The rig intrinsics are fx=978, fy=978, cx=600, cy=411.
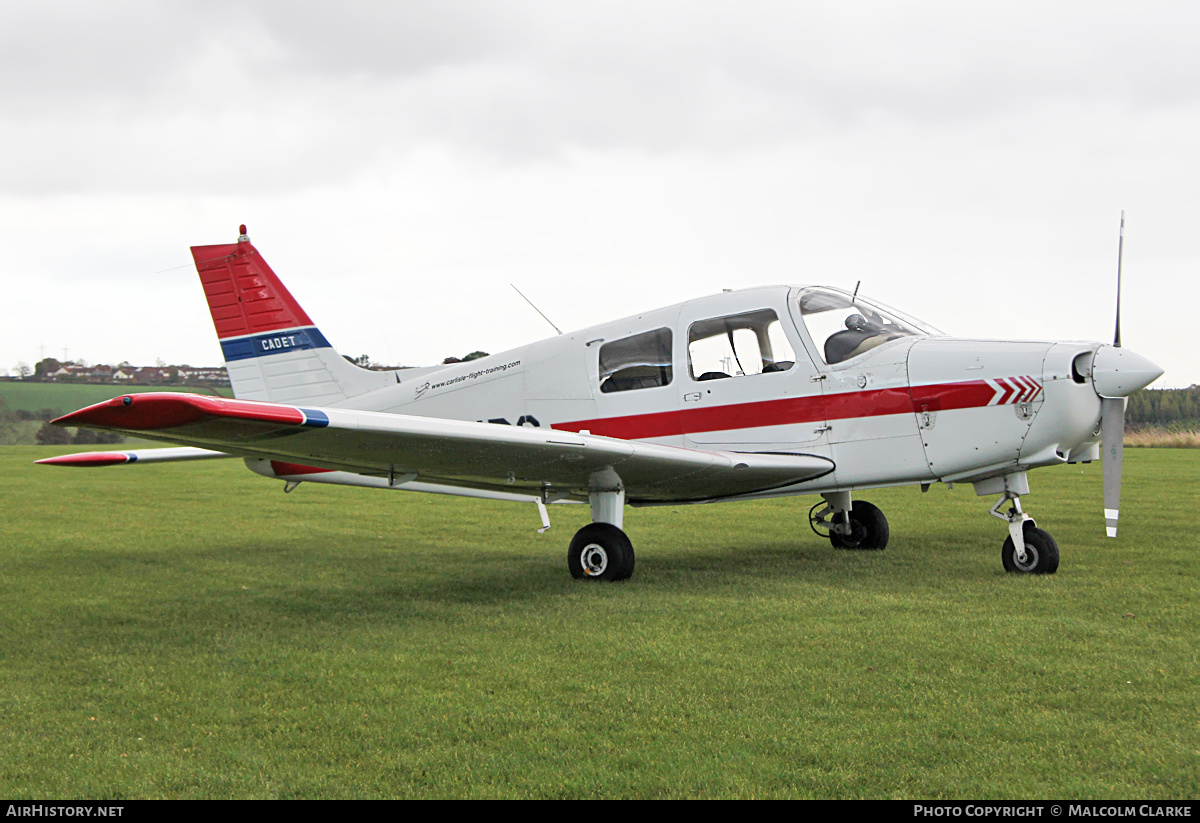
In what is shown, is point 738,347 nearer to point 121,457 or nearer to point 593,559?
point 593,559

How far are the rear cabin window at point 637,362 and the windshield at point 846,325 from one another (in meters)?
1.29

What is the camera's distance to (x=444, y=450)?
692 cm

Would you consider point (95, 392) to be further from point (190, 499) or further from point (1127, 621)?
point (1127, 621)

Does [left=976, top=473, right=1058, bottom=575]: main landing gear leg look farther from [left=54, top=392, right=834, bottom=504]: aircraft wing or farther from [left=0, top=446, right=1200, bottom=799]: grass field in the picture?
[left=54, top=392, right=834, bottom=504]: aircraft wing

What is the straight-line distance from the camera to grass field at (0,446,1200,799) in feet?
11.2

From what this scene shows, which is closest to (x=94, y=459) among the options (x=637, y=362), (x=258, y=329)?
(x=258, y=329)

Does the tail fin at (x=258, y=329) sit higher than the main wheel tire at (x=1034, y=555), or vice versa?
the tail fin at (x=258, y=329)

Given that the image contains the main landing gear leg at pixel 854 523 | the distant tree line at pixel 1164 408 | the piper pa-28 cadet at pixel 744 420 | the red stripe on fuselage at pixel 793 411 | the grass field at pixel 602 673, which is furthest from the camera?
the distant tree line at pixel 1164 408

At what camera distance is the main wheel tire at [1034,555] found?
7551 millimetres

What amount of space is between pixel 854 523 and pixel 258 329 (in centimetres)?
657

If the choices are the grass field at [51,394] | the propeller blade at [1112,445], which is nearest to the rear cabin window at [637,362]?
the propeller blade at [1112,445]

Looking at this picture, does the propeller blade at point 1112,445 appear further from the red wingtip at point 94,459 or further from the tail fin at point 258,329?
the red wingtip at point 94,459

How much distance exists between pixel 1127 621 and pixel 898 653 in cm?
179

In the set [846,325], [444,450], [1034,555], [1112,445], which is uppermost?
[846,325]
